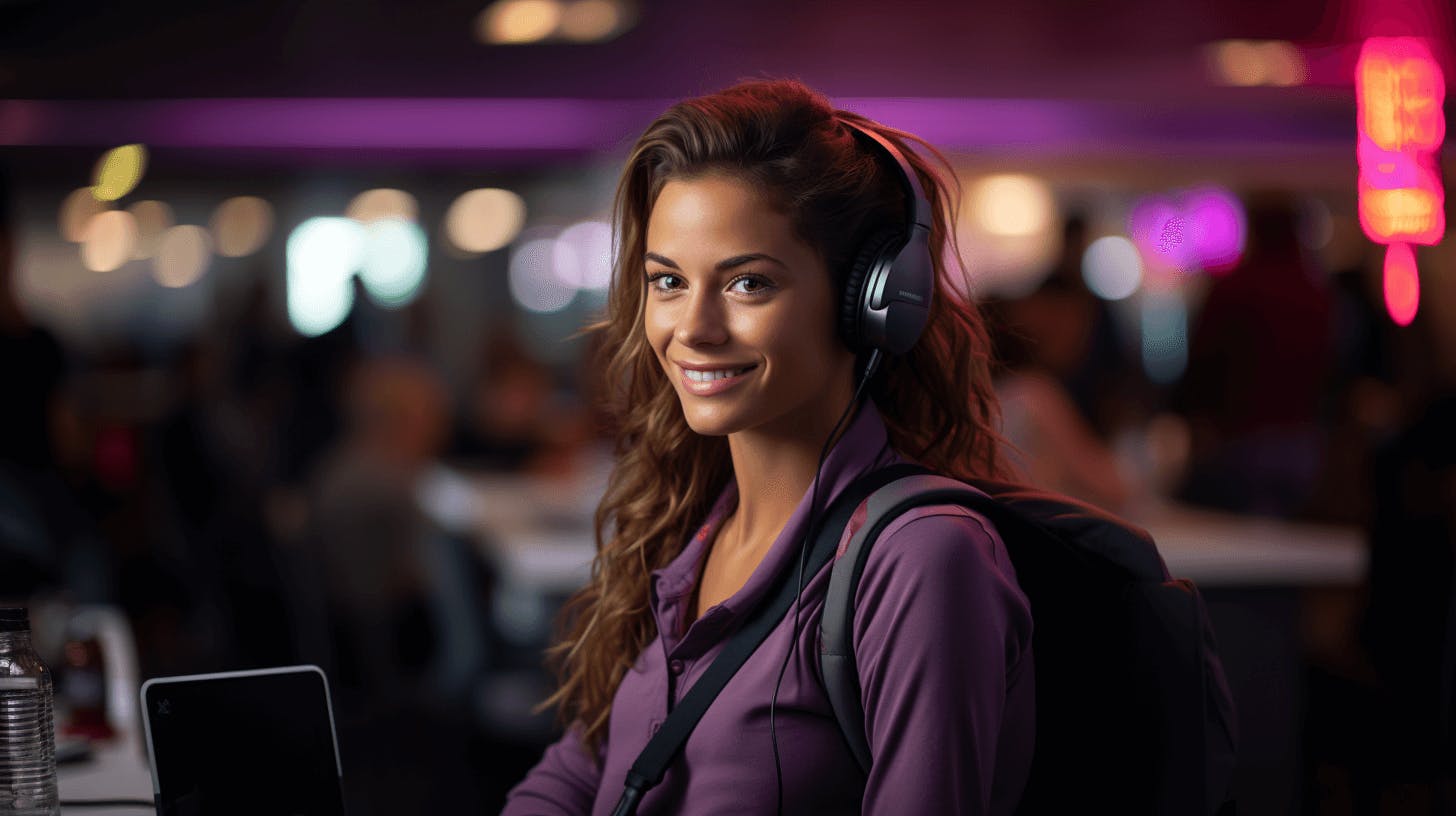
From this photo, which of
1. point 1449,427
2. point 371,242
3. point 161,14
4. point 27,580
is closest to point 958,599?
point 27,580

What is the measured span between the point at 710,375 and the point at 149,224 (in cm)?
921

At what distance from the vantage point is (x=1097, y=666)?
1.12 metres

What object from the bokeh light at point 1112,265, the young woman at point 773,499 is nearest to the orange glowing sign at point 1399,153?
the bokeh light at point 1112,265

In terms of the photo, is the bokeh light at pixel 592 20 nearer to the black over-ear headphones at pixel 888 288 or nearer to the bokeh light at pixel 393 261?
the bokeh light at pixel 393 261

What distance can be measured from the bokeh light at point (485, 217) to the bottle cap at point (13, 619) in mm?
8334

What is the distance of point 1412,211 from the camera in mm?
5059

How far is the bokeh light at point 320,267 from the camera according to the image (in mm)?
9367

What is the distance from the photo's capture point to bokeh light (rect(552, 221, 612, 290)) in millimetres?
9383

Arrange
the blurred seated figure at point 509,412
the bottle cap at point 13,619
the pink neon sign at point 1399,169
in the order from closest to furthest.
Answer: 1. the bottle cap at point 13,619
2. the pink neon sign at point 1399,169
3. the blurred seated figure at point 509,412

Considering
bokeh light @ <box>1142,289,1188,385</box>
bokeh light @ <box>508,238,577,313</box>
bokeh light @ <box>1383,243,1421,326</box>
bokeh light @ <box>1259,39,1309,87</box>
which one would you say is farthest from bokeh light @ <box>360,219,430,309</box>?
bokeh light @ <box>1383,243,1421,326</box>

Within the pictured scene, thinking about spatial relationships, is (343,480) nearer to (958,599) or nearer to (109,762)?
(109,762)

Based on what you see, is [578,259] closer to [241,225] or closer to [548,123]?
[548,123]

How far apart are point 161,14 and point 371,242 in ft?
11.6

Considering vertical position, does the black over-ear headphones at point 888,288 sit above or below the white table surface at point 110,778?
above
